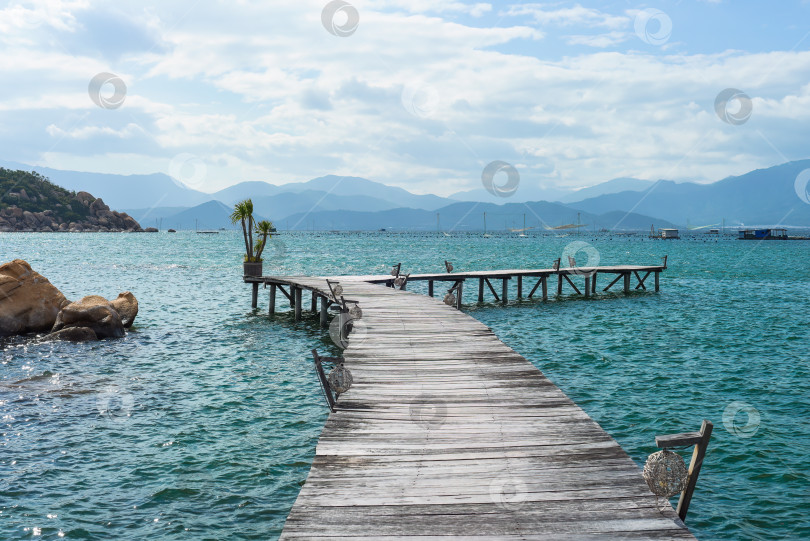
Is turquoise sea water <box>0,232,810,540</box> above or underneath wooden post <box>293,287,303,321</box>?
underneath

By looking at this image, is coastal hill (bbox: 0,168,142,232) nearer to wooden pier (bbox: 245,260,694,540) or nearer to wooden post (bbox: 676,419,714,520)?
wooden pier (bbox: 245,260,694,540)

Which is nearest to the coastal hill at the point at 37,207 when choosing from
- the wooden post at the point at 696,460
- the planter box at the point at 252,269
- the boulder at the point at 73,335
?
the planter box at the point at 252,269

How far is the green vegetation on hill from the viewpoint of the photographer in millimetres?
179875

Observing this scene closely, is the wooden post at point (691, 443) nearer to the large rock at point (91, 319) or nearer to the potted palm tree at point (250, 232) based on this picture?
the large rock at point (91, 319)

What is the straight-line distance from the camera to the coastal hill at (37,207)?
176125mm

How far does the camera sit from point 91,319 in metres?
20.0

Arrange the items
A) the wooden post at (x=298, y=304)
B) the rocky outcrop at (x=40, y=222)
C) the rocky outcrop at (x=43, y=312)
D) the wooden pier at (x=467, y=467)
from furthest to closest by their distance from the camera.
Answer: the rocky outcrop at (x=40, y=222) < the wooden post at (x=298, y=304) < the rocky outcrop at (x=43, y=312) < the wooden pier at (x=467, y=467)

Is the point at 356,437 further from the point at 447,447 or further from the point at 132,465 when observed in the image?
the point at 132,465

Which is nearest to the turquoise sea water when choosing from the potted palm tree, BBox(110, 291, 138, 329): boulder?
BBox(110, 291, 138, 329): boulder

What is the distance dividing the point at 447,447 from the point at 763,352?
57.2 feet

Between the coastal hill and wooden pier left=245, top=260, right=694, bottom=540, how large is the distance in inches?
7834

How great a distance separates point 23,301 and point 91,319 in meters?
2.38

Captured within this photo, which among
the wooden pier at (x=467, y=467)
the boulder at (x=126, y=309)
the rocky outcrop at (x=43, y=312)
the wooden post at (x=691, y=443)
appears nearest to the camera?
the wooden pier at (x=467, y=467)

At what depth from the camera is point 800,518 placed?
8.21 m
